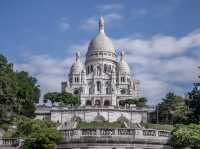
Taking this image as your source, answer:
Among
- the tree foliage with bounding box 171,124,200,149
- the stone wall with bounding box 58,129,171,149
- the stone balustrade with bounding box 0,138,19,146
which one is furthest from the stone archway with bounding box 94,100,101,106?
the stone wall with bounding box 58,129,171,149

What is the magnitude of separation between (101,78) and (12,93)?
94.8 m

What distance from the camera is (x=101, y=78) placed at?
14712 centimetres

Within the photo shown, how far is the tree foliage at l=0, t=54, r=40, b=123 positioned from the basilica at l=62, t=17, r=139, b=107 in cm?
5048

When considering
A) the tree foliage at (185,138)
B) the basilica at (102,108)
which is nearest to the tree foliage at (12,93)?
the basilica at (102,108)

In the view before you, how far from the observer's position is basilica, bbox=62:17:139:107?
458ft

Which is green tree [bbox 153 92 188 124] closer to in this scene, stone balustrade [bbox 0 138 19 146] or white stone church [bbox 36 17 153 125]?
white stone church [bbox 36 17 153 125]

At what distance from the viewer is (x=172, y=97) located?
308 ft

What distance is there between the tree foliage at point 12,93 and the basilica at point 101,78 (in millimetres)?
50477

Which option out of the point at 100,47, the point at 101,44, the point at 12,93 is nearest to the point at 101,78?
the point at 100,47

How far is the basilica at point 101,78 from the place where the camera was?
139750 mm

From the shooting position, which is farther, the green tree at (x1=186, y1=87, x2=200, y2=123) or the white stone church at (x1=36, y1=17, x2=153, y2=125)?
the white stone church at (x1=36, y1=17, x2=153, y2=125)

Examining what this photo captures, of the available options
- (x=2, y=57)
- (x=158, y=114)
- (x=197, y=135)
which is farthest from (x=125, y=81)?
(x=197, y=135)

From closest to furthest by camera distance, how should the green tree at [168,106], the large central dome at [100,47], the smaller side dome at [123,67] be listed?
the green tree at [168,106] → the smaller side dome at [123,67] → the large central dome at [100,47]

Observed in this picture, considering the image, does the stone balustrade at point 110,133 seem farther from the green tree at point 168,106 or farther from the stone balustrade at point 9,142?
the green tree at point 168,106
